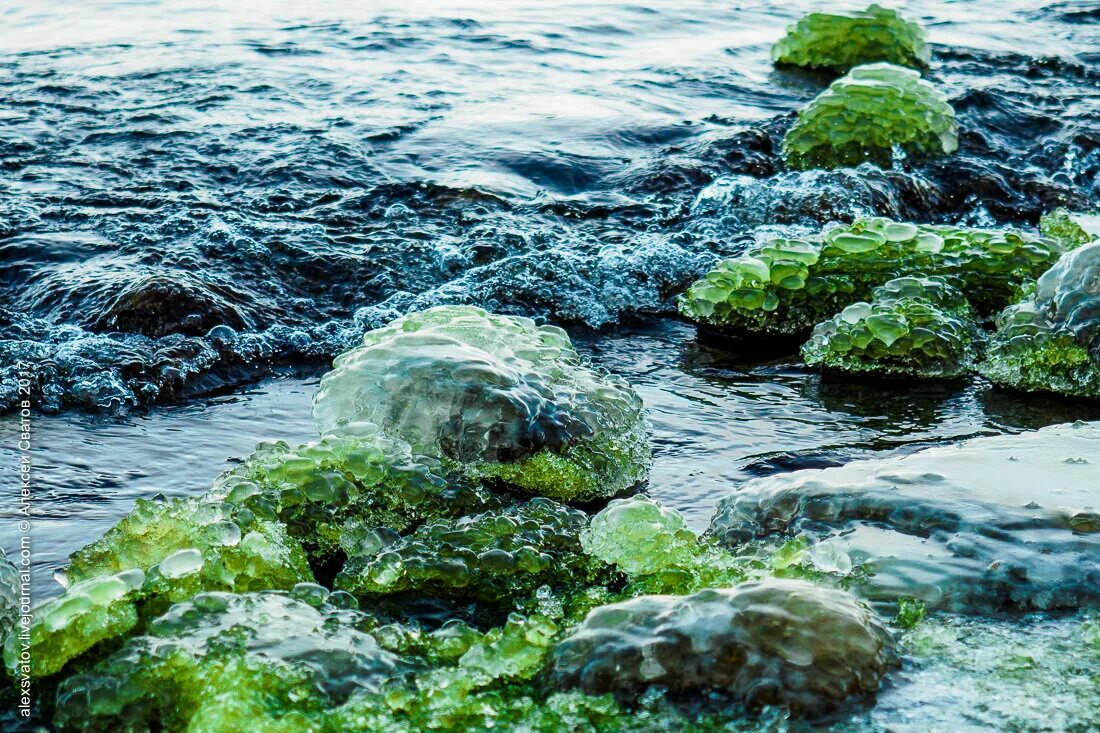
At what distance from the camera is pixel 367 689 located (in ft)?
6.17

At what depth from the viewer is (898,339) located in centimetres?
344

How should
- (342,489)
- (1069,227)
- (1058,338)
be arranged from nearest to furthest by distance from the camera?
(342,489)
(1058,338)
(1069,227)

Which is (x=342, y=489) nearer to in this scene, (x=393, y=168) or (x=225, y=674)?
(x=225, y=674)

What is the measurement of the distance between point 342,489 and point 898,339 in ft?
5.51

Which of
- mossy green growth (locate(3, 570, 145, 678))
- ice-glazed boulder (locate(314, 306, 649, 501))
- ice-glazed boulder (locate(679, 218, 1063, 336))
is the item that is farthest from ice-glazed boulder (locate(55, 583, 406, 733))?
ice-glazed boulder (locate(679, 218, 1063, 336))

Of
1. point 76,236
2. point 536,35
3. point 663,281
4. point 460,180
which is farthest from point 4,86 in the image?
point 663,281

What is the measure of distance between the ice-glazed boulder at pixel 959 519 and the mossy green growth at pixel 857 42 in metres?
4.75

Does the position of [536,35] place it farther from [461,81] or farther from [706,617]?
[706,617]

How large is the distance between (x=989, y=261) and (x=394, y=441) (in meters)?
2.11

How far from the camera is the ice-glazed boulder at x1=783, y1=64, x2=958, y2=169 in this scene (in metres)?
5.27

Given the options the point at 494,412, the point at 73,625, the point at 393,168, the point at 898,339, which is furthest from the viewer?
the point at 393,168

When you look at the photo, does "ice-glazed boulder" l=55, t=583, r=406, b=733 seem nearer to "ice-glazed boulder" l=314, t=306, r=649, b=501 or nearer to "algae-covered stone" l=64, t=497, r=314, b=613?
"algae-covered stone" l=64, t=497, r=314, b=613

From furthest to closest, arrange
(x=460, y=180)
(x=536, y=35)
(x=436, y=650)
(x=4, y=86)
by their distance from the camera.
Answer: (x=536, y=35), (x=4, y=86), (x=460, y=180), (x=436, y=650)

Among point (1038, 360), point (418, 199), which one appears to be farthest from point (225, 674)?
point (418, 199)
